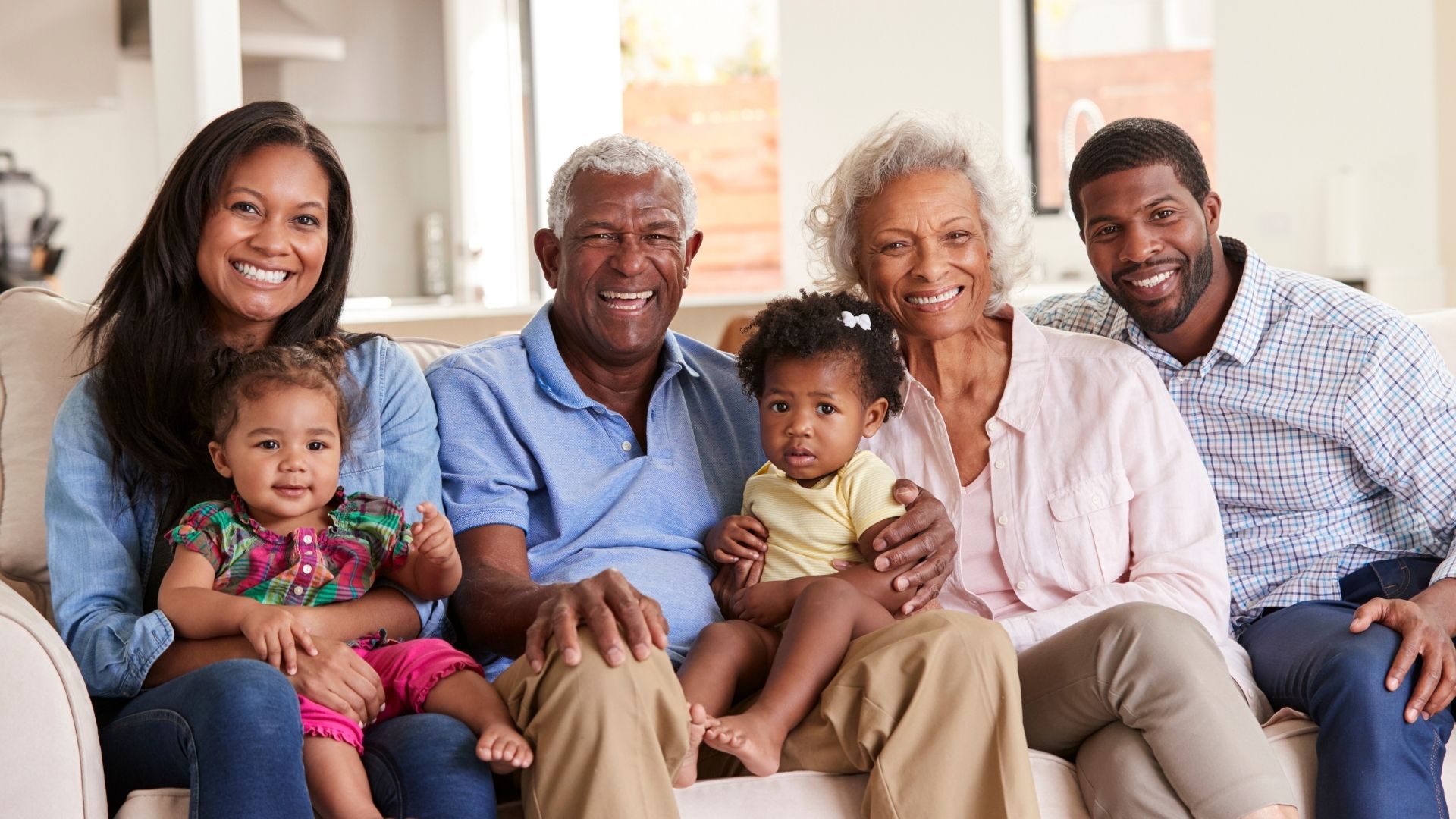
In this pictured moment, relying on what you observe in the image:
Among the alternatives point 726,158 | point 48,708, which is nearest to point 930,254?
point 48,708

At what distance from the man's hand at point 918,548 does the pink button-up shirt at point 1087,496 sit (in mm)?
130

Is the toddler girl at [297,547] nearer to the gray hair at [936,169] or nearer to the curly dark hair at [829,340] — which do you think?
the curly dark hair at [829,340]

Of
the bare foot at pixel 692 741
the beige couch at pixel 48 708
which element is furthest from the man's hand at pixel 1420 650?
A: the bare foot at pixel 692 741

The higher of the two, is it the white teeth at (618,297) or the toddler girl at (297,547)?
the white teeth at (618,297)

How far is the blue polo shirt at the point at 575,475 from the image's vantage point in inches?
79.3

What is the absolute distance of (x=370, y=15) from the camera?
5.84m

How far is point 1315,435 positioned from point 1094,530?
0.40 m

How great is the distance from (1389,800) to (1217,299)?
0.82 meters

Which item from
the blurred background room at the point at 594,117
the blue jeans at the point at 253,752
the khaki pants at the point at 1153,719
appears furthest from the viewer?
the blurred background room at the point at 594,117

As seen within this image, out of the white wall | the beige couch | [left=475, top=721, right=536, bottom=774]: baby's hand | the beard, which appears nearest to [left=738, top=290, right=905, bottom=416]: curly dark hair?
the beard

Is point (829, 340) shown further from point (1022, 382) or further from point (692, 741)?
point (692, 741)

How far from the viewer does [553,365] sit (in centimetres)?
213

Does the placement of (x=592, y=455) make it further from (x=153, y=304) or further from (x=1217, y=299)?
(x=1217, y=299)

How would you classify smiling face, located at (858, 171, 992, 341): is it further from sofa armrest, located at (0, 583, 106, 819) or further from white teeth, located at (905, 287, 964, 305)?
sofa armrest, located at (0, 583, 106, 819)
